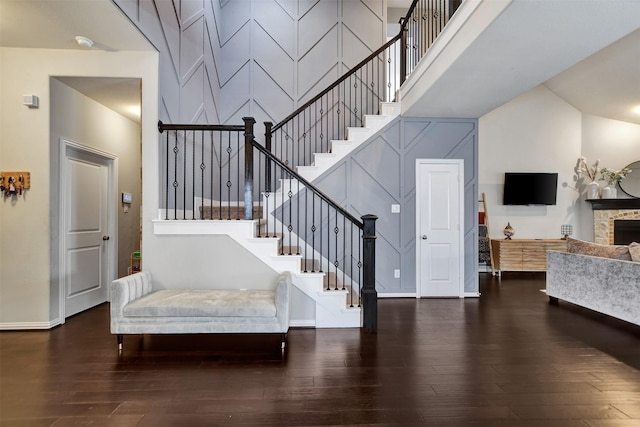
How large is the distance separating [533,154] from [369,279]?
6.08 meters

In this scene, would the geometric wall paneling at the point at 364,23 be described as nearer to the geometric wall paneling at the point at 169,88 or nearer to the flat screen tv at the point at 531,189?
the geometric wall paneling at the point at 169,88

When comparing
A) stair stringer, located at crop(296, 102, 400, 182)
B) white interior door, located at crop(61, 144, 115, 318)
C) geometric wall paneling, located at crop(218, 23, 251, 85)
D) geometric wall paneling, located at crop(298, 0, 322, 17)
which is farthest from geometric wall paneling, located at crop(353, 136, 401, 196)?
white interior door, located at crop(61, 144, 115, 318)

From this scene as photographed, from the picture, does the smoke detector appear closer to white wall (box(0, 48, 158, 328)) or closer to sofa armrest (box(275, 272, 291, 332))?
white wall (box(0, 48, 158, 328))

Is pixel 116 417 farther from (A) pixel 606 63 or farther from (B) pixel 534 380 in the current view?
(A) pixel 606 63

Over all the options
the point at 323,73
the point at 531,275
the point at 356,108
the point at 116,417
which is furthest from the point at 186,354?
the point at 531,275

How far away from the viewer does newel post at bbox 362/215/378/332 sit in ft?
11.0

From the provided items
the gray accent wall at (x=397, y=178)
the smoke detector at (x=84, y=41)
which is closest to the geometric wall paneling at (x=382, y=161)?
the gray accent wall at (x=397, y=178)

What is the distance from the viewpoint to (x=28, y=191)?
130 inches

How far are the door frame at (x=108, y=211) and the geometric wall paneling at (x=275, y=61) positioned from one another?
2979 millimetres

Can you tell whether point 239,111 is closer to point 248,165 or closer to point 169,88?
point 169,88

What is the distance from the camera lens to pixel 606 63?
5.37 metres

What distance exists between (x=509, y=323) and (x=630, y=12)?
10.1 feet

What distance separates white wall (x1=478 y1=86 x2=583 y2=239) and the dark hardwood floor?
150 inches

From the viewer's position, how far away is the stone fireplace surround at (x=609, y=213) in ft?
21.1
